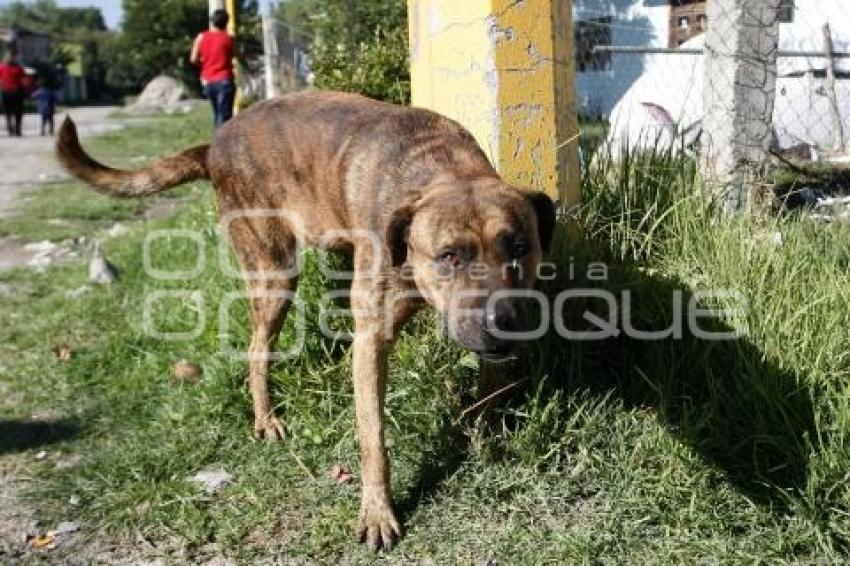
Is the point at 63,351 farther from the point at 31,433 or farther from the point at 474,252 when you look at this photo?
the point at 474,252

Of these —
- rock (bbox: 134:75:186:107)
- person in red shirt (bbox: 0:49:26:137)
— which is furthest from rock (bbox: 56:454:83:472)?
rock (bbox: 134:75:186:107)

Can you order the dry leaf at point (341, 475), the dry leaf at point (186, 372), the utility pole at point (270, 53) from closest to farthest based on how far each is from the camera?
the dry leaf at point (341, 475) → the dry leaf at point (186, 372) → the utility pole at point (270, 53)

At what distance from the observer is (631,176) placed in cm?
424

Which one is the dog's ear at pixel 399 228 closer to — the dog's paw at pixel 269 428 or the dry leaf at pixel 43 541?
the dog's paw at pixel 269 428

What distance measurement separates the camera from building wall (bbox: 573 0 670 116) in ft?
35.7

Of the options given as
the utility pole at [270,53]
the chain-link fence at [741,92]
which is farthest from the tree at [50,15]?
the chain-link fence at [741,92]

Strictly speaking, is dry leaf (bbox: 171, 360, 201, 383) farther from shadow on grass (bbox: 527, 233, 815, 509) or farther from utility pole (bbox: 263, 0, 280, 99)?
utility pole (bbox: 263, 0, 280, 99)

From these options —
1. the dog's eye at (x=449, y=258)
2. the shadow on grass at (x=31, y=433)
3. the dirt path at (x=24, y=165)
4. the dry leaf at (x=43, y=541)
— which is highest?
→ the dirt path at (x=24, y=165)

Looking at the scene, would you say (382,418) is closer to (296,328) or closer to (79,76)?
(296,328)

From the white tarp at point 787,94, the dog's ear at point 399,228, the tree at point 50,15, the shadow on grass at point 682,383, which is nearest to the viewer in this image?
the dog's ear at point 399,228

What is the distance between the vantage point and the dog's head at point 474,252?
2.76 m

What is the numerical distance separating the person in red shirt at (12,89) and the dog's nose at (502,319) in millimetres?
19502

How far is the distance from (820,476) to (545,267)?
54.1 inches

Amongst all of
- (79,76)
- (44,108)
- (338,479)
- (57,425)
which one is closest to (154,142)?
(44,108)
